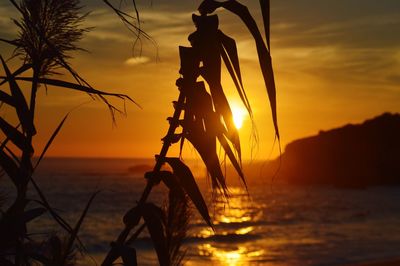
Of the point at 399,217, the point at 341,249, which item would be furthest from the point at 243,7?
the point at 399,217

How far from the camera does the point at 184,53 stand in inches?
55.4

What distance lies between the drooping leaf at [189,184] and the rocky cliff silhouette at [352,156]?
75.0 meters

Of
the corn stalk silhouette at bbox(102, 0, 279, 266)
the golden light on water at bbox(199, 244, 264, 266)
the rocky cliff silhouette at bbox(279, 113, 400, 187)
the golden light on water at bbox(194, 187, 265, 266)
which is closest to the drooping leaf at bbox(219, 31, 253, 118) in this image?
the corn stalk silhouette at bbox(102, 0, 279, 266)

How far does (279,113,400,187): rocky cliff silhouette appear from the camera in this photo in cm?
7731

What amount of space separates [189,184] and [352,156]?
277ft

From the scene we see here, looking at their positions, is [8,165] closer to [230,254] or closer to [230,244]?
[230,254]

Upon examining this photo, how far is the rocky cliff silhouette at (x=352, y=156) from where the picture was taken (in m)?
77.3

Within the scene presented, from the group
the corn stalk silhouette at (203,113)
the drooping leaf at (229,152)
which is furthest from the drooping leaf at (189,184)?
the drooping leaf at (229,152)

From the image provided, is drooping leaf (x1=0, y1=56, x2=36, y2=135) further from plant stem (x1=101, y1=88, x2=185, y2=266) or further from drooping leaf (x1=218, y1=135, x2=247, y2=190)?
drooping leaf (x1=218, y1=135, x2=247, y2=190)

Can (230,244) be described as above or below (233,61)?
below

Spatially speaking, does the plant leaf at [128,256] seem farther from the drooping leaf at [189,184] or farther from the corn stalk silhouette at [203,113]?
the drooping leaf at [189,184]

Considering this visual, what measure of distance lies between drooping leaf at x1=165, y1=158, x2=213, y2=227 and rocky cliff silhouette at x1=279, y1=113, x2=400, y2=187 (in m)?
75.0

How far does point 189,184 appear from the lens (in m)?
1.45

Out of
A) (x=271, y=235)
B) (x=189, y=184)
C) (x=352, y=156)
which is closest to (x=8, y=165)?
(x=189, y=184)
